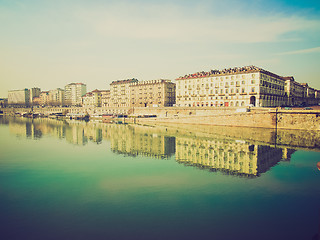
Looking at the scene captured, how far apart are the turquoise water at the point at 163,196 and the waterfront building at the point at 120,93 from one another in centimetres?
10736

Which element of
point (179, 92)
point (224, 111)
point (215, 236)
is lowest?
point (215, 236)

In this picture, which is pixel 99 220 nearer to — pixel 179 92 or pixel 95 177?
pixel 95 177

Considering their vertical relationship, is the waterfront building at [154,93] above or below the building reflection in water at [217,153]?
above

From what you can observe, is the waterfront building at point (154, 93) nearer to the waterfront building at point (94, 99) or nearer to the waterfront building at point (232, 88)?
the waterfront building at point (232, 88)

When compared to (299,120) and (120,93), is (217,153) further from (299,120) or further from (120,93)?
(120,93)

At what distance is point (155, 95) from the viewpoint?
399 feet

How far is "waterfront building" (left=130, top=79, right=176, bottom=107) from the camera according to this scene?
119062mm

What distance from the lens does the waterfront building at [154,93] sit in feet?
391

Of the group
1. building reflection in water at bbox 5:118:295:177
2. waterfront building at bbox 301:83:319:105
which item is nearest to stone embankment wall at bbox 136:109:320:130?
building reflection in water at bbox 5:118:295:177

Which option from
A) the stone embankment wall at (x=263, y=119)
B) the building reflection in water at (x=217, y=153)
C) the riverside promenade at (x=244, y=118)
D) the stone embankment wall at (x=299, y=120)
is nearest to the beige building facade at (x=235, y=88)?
the riverside promenade at (x=244, y=118)

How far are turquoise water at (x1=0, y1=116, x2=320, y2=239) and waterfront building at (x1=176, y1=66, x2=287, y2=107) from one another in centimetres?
4617

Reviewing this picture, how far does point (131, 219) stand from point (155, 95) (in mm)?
109138

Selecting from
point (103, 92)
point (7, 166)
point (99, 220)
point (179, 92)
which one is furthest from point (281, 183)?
point (103, 92)

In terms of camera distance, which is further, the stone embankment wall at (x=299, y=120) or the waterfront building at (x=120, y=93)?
the waterfront building at (x=120, y=93)
